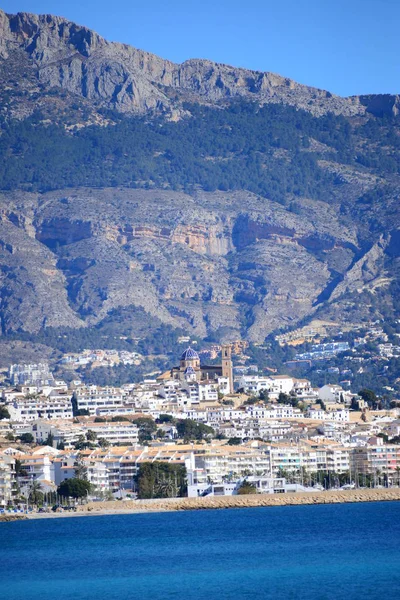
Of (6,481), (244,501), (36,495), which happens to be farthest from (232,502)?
(6,481)

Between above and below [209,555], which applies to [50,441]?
above

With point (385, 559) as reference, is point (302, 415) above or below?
above

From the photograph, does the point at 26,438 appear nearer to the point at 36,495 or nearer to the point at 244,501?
the point at 36,495

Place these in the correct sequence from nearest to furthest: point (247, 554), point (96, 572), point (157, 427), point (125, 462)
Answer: point (96, 572) < point (247, 554) < point (125, 462) < point (157, 427)

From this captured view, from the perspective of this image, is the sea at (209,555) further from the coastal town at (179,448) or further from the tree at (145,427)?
the tree at (145,427)

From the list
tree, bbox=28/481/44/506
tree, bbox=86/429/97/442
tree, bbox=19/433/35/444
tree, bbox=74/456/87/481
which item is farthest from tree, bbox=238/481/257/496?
tree, bbox=19/433/35/444

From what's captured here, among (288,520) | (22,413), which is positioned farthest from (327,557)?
(22,413)

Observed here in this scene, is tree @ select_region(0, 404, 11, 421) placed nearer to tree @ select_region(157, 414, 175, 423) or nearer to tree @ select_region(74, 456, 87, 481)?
tree @ select_region(157, 414, 175, 423)

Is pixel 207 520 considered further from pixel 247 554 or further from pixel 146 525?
pixel 247 554
